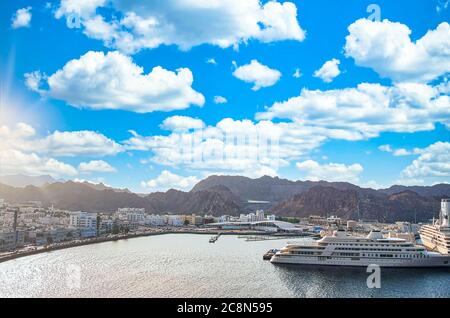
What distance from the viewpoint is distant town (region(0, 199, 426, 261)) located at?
1916cm

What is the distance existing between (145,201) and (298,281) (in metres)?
42.3

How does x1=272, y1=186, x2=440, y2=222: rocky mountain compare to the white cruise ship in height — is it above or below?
above

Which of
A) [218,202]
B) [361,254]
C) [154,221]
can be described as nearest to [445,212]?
[361,254]

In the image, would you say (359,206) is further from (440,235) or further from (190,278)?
(190,278)

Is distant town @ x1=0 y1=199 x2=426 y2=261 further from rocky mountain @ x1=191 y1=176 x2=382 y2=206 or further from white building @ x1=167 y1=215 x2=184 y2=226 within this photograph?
rocky mountain @ x1=191 y1=176 x2=382 y2=206

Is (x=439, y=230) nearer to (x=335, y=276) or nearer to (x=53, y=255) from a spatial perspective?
(x=335, y=276)

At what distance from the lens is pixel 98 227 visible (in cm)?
2738

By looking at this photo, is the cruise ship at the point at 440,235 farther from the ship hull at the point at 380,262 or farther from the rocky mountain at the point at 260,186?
the rocky mountain at the point at 260,186

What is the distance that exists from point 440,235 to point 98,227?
1802cm

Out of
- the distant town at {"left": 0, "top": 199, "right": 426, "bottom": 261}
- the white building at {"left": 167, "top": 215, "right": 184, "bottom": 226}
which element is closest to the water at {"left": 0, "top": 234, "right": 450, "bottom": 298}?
the distant town at {"left": 0, "top": 199, "right": 426, "bottom": 261}

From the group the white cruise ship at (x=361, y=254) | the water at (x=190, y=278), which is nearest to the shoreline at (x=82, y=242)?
the water at (x=190, y=278)

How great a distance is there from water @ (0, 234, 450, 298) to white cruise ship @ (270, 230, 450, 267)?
439mm

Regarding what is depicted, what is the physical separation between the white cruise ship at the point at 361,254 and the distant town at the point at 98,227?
3.67m
